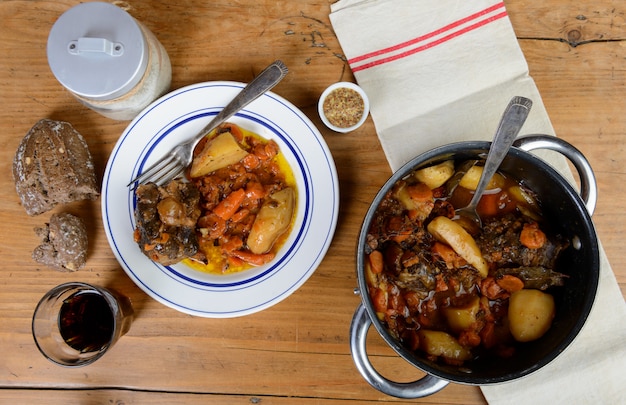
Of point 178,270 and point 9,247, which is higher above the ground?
point 9,247

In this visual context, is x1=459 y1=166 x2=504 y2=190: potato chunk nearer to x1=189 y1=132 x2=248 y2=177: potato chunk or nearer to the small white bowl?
the small white bowl

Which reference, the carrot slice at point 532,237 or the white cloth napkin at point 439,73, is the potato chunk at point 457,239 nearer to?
the carrot slice at point 532,237

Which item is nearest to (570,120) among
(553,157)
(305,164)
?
(553,157)

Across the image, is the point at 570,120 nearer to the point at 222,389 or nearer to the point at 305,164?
the point at 305,164

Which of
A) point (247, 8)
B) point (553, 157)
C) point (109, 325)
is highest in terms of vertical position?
point (247, 8)

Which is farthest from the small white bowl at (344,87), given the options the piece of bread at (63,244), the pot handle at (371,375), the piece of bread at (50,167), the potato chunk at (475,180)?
the piece of bread at (63,244)

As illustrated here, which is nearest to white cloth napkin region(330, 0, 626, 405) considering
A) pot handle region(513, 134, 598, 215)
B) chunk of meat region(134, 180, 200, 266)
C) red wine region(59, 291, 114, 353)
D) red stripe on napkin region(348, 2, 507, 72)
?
red stripe on napkin region(348, 2, 507, 72)

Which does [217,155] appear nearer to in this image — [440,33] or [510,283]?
A: [440,33]
